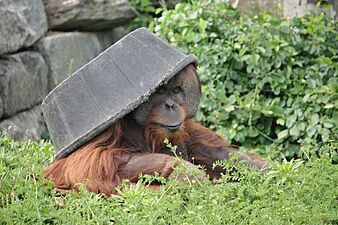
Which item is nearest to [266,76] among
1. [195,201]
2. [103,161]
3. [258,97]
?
[258,97]

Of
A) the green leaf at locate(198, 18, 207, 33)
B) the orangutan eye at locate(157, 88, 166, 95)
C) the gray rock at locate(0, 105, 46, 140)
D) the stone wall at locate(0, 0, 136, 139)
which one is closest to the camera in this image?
the orangutan eye at locate(157, 88, 166, 95)

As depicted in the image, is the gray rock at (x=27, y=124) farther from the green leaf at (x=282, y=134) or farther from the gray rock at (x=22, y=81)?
the green leaf at (x=282, y=134)

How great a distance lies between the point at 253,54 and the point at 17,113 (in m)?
1.72

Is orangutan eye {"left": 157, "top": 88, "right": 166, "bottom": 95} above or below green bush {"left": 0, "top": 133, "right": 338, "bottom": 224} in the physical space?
above

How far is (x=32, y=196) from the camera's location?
131 inches

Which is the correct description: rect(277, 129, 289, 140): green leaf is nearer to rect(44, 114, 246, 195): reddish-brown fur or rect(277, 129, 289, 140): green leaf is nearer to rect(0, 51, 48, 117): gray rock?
rect(0, 51, 48, 117): gray rock

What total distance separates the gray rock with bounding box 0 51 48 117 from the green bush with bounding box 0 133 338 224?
2.22 m

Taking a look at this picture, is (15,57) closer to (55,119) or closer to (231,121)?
(231,121)

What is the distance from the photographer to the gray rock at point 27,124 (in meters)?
5.76

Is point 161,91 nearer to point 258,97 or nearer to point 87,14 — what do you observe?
point 258,97

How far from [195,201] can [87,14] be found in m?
4.26

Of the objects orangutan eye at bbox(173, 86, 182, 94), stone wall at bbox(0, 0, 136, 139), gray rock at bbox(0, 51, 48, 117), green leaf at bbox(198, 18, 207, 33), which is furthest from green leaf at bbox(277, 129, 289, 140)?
orangutan eye at bbox(173, 86, 182, 94)

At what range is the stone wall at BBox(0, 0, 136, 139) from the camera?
5.90 meters

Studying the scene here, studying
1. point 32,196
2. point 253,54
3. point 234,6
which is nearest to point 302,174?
point 32,196
